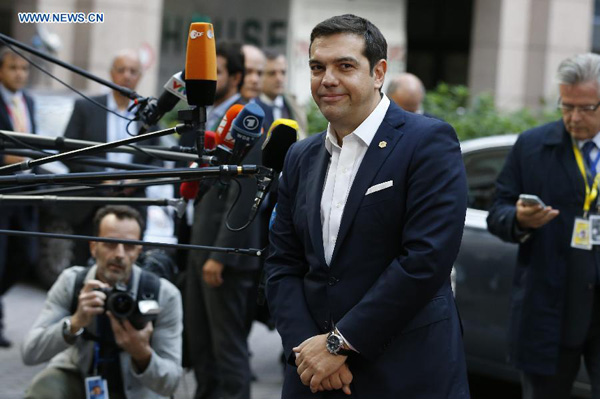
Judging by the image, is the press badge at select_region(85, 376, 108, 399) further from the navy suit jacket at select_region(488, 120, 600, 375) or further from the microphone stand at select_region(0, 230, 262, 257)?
the navy suit jacket at select_region(488, 120, 600, 375)

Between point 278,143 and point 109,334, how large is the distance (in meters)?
1.67

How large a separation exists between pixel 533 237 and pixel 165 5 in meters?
13.3

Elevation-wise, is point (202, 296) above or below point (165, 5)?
below

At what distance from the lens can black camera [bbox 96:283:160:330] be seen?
202 inches

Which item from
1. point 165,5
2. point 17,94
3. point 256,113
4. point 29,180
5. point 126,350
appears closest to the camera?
point 29,180

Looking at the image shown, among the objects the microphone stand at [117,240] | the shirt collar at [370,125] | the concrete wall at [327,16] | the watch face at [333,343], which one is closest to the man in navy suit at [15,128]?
the microphone stand at [117,240]

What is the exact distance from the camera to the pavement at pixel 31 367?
7828 millimetres

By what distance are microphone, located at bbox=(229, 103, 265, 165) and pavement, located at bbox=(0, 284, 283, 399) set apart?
113 inches

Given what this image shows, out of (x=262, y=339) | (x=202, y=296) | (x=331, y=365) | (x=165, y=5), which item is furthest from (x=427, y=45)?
(x=331, y=365)

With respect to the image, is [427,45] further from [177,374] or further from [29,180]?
[29,180]

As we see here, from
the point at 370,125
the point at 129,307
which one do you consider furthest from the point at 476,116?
the point at 370,125

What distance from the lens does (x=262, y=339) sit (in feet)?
32.9

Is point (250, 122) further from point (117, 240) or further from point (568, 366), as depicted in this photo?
point (568, 366)

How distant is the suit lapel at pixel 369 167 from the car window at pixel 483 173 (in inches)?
154
